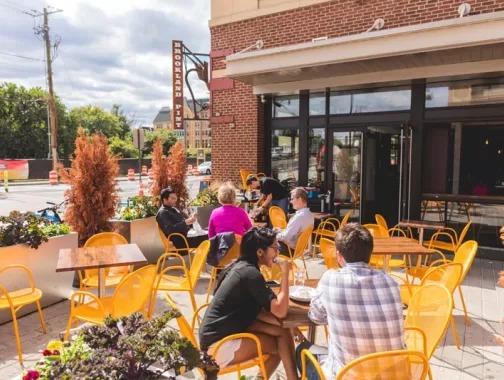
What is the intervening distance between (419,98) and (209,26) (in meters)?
5.44

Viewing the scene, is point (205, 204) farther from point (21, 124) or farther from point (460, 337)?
point (21, 124)

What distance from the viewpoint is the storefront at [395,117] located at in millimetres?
6547

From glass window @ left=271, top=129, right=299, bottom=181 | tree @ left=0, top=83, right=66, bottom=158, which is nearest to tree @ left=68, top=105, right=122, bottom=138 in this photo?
tree @ left=0, top=83, right=66, bottom=158

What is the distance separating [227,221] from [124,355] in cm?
355

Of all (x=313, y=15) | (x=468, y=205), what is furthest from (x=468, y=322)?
(x=313, y=15)

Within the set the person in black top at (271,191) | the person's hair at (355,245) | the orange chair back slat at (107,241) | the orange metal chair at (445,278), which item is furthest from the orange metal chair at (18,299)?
the person in black top at (271,191)

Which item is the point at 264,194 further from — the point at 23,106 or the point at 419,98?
the point at 23,106

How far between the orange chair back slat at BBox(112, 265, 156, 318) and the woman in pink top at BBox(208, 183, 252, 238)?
1800mm

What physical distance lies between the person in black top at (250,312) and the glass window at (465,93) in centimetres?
624

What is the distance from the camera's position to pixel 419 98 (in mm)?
7840

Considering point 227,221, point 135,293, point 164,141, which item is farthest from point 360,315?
point 164,141

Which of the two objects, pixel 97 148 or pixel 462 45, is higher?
pixel 462 45

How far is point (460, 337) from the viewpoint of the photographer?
4102 mm

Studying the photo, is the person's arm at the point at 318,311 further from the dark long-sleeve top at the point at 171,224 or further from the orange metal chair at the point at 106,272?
the dark long-sleeve top at the point at 171,224
